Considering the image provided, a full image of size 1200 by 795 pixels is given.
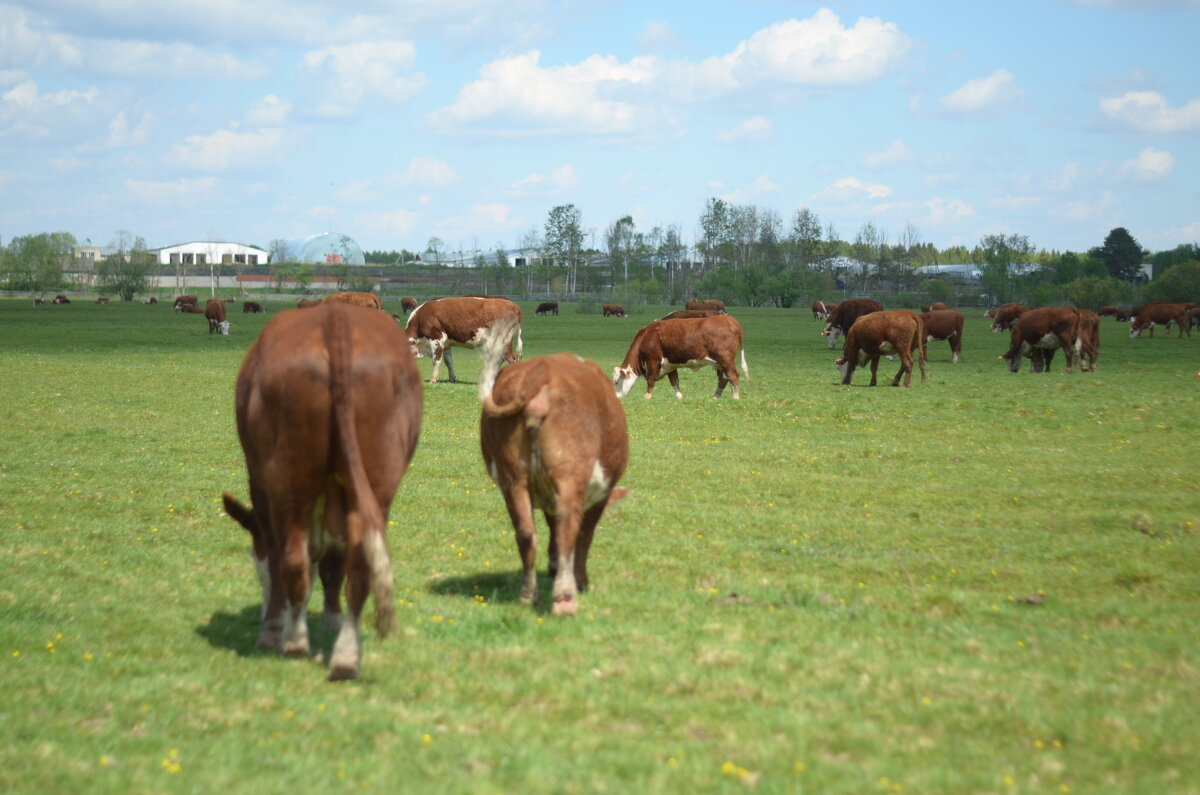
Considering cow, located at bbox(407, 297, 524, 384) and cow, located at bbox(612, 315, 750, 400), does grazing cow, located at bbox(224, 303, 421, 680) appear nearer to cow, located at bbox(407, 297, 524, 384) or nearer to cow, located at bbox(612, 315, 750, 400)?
cow, located at bbox(612, 315, 750, 400)

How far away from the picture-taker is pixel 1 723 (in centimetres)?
541

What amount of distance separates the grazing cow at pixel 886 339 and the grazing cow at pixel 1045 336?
672 cm

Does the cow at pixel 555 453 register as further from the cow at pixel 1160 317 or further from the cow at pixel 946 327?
the cow at pixel 1160 317

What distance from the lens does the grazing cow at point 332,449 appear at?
607 centimetres

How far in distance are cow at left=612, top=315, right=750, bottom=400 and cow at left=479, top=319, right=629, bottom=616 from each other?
55.4 ft

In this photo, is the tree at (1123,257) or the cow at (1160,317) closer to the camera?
the cow at (1160,317)

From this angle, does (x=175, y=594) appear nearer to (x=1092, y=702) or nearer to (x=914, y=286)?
(x=1092, y=702)

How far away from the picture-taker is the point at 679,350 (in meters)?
25.5

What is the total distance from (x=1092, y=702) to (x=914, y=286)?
14538 centimetres

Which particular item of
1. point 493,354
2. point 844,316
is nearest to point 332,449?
point 493,354

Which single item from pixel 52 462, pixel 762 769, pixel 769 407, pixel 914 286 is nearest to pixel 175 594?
pixel 762 769

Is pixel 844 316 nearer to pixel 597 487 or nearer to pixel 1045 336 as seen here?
pixel 1045 336

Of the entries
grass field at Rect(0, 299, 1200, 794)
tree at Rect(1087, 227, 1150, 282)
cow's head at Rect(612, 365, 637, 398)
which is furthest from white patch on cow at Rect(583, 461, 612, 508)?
tree at Rect(1087, 227, 1150, 282)

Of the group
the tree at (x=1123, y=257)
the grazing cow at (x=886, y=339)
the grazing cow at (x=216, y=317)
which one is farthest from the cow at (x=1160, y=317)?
the tree at (x=1123, y=257)
